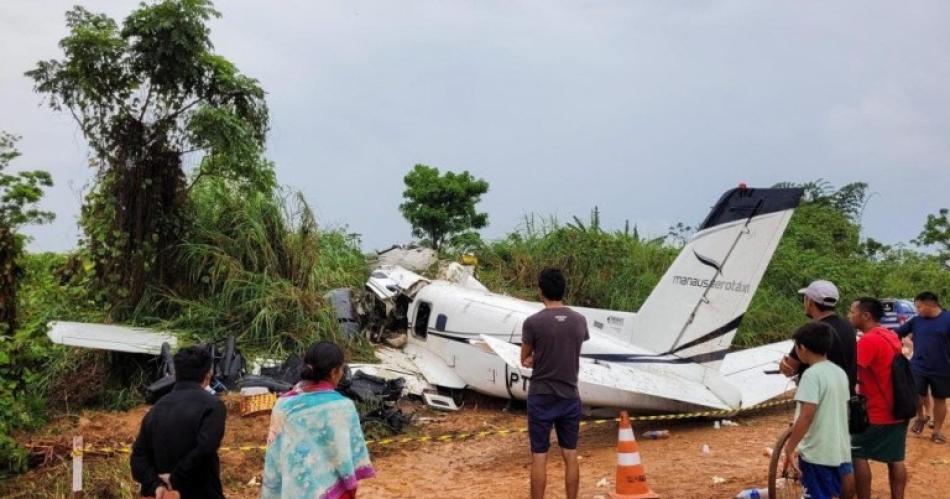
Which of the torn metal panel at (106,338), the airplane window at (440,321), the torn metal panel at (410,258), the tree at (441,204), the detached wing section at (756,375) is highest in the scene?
the tree at (441,204)

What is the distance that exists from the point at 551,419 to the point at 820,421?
185cm

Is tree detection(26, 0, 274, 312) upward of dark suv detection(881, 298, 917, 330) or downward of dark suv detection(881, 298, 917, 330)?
upward

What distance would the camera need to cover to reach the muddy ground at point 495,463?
6465 millimetres

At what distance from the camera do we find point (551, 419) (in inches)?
214

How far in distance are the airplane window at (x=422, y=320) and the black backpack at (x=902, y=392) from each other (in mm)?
6938

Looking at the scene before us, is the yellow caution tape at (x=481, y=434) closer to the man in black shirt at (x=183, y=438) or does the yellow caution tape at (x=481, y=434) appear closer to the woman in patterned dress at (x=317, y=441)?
the man in black shirt at (x=183, y=438)

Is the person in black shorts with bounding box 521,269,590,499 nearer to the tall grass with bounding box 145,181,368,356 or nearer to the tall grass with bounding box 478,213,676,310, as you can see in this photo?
the tall grass with bounding box 145,181,368,356

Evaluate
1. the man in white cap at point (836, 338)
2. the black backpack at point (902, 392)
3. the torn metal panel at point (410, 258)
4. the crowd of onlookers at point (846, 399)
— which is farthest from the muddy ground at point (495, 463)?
the torn metal panel at point (410, 258)

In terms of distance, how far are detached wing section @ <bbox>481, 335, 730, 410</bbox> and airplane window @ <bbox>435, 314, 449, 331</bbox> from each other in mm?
2645

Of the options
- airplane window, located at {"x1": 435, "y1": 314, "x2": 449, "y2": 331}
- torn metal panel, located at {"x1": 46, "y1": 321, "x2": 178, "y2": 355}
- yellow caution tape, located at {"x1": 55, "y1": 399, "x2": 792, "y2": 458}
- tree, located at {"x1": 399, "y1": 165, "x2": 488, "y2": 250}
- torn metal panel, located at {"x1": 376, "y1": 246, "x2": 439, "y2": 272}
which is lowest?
yellow caution tape, located at {"x1": 55, "y1": 399, "x2": 792, "y2": 458}

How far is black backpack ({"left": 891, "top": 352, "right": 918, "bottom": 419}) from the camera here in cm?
498

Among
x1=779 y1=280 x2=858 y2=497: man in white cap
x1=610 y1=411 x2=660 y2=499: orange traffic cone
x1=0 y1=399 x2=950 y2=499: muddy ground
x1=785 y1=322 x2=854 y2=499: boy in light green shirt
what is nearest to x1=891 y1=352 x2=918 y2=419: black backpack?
x1=779 y1=280 x2=858 y2=497: man in white cap

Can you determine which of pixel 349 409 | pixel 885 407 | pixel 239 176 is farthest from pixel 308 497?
pixel 239 176

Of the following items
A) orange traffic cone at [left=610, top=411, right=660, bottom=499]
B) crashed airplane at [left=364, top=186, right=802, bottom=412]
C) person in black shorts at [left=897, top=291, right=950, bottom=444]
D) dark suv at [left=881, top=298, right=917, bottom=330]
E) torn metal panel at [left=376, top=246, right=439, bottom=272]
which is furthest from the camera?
torn metal panel at [left=376, top=246, right=439, bottom=272]
